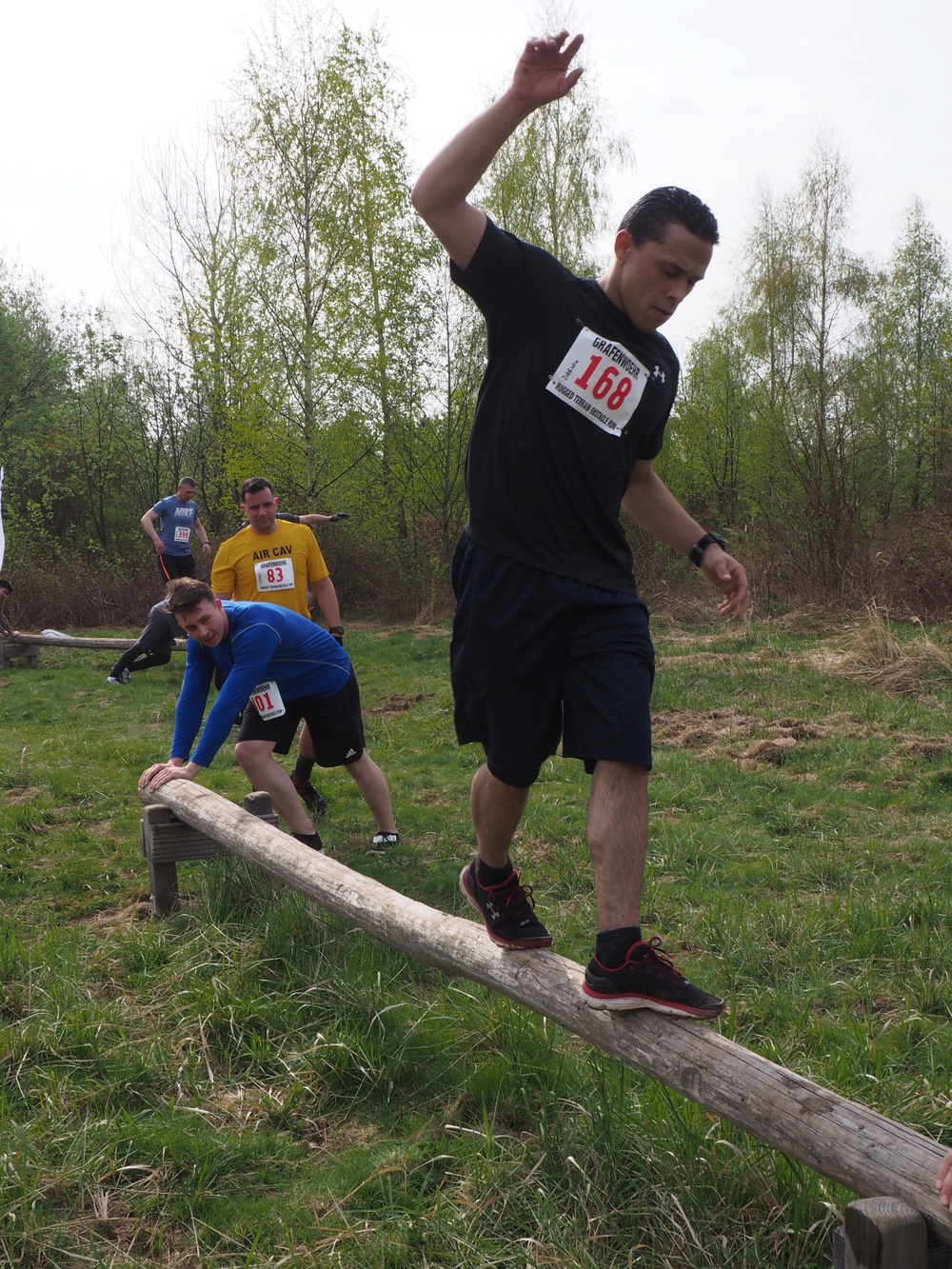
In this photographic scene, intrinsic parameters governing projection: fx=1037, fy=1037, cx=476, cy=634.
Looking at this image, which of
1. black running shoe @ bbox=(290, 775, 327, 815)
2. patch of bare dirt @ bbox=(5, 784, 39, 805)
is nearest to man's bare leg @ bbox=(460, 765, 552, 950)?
black running shoe @ bbox=(290, 775, 327, 815)

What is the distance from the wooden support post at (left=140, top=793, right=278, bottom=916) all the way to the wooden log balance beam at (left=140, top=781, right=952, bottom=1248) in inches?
58.0

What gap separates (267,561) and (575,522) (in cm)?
522

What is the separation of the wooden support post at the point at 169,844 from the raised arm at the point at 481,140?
321cm

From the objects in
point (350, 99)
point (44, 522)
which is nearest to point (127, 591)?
point (44, 522)

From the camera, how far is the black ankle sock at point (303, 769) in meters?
6.77

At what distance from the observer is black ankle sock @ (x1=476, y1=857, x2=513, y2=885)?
2947 mm

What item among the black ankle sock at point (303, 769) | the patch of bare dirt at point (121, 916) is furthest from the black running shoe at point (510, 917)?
the black ankle sock at point (303, 769)

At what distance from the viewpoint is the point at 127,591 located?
1908cm

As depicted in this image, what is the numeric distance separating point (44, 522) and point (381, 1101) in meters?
23.2

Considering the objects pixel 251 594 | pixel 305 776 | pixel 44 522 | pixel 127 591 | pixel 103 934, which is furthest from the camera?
pixel 44 522

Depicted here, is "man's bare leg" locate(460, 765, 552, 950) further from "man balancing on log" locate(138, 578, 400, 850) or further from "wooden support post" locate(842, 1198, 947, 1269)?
"man balancing on log" locate(138, 578, 400, 850)

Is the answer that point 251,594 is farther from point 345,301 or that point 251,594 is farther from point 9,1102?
point 345,301

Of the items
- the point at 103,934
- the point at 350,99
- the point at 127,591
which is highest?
the point at 350,99

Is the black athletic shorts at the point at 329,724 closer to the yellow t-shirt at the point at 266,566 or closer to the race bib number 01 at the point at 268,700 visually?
the race bib number 01 at the point at 268,700
